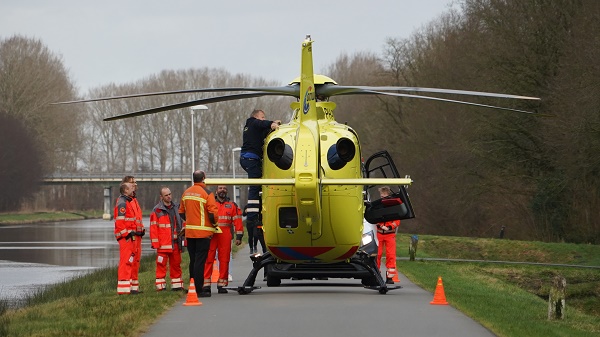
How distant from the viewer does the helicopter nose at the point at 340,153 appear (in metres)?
17.5

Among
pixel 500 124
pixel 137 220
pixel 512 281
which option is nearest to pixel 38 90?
pixel 500 124

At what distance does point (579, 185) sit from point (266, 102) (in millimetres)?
87209

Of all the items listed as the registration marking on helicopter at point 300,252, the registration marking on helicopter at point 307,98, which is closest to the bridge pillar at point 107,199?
the registration marking on helicopter at point 300,252

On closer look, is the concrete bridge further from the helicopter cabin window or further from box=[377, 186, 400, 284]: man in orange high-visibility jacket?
the helicopter cabin window

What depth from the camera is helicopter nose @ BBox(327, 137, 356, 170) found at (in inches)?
689

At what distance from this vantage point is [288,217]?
1736 centimetres

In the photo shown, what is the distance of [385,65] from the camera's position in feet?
239

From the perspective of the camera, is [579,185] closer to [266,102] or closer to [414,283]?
[414,283]

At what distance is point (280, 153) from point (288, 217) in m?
1.01

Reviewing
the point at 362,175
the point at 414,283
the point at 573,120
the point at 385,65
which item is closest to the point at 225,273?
the point at 362,175

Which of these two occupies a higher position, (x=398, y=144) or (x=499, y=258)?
(x=398, y=144)

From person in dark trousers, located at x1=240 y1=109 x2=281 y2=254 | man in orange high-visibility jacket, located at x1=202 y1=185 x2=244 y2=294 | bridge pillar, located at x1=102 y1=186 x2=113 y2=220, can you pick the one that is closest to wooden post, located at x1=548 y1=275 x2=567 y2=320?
person in dark trousers, located at x1=240 y1=109 x2=281 y2=254

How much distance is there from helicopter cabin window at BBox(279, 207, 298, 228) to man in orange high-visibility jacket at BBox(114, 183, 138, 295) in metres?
3.02

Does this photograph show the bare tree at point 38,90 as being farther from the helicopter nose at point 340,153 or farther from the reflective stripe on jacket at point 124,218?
the helicopter nose at point 340,153
